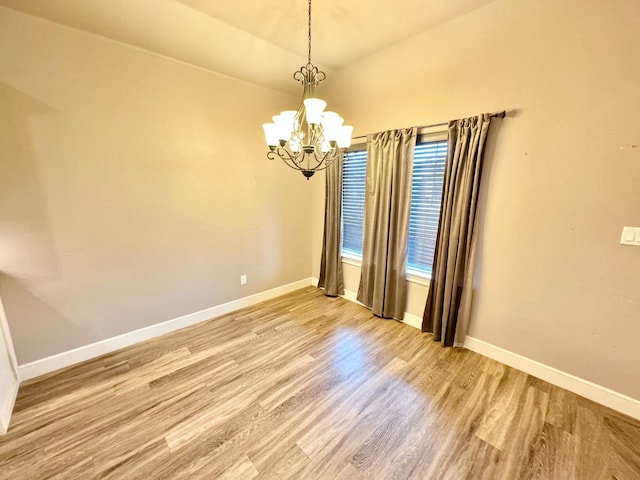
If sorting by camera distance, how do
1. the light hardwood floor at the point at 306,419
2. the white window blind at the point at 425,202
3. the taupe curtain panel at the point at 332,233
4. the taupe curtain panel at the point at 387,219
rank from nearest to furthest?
1. the light hardwood floor at the point at 306,419
2. the white window blind at the point at 425,202
3. the taupe curtain panel at the point at 387,219
4. the taupe curtain panel at the point at 332,233

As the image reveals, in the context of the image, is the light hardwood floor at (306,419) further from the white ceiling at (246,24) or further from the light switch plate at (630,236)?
the white ceiling at (246,24)

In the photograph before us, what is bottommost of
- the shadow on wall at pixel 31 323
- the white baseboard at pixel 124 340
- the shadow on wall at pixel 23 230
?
the white baseboard at pixel 124 340

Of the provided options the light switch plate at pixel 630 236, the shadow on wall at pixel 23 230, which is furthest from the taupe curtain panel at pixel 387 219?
the shadow on wall at pixel 23 230

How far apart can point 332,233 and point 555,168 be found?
2.34m

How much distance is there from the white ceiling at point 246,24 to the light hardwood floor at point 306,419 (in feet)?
9.06

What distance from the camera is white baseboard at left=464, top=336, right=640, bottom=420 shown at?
181 cm

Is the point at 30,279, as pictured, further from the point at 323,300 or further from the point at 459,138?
the point at 459,138

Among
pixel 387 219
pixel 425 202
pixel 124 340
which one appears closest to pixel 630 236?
pixel 425 202

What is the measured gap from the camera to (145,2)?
187cm

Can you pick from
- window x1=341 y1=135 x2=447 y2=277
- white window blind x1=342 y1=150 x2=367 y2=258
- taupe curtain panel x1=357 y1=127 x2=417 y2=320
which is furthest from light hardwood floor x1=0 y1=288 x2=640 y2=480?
white window blind x1=342 y1=150 x2=367 y2=258

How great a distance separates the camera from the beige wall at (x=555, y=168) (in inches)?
67.0

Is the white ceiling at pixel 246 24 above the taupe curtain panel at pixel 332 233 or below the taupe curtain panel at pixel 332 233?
above

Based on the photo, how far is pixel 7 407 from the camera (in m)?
1.74

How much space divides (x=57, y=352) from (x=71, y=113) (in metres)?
1.99
